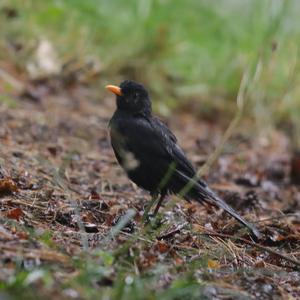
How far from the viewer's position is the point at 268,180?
589cm

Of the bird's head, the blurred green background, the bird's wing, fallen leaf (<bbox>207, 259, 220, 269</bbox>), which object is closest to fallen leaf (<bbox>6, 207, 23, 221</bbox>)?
fallen leaf (<bbox>207, 259, 220, 269</bbox>)

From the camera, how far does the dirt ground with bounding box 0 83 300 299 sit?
272 cm

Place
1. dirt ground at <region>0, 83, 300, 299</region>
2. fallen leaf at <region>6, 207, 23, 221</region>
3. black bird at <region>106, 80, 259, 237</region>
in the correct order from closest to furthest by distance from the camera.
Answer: dirt ground at <region>0, 83, 300, 299</region>, fallen leaf at <region>6, 207, 23, 221</region>, black bird at <region>106, 80, 259, 237</region>

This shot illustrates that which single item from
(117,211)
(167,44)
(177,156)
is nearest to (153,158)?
(177,156)

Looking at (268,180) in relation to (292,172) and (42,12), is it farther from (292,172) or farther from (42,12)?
(42,12)

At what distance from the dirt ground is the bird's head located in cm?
59

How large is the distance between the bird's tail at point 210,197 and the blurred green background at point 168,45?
3006mm

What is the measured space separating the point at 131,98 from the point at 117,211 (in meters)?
0.82

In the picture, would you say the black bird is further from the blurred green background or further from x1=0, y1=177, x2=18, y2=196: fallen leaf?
the blurred green background

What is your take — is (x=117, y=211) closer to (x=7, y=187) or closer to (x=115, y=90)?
(x=7, y=187)

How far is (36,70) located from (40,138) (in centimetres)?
168

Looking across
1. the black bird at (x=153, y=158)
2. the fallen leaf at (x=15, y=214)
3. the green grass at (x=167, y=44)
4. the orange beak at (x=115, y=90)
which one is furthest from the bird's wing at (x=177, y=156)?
the green grass at (x=167, y=44)

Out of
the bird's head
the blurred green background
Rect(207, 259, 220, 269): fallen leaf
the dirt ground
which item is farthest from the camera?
the blurred green background

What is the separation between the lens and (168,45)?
7.75m
